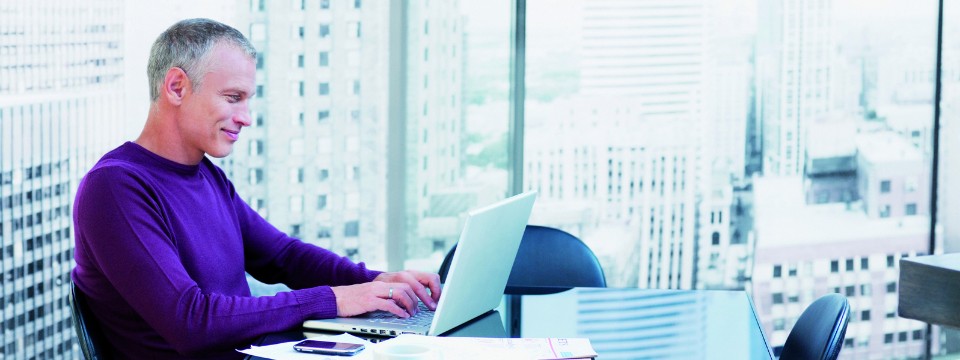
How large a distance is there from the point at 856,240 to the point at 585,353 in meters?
2.85

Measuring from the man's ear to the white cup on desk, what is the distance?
843mm

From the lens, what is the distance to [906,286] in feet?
6.09

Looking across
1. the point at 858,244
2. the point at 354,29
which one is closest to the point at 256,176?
the point at 354,29

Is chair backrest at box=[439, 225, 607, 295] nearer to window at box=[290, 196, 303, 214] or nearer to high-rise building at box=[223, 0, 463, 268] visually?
high-rise building at box=[223, 0, 463, 268]

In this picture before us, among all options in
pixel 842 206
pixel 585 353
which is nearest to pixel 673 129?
pixel 842 206

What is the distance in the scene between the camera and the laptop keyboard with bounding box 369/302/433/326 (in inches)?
75.2

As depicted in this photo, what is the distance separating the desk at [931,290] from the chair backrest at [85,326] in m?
1.51

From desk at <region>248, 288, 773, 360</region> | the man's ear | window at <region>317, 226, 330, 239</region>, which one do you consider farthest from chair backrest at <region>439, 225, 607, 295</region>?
window at <region>317, 226, 330, 239</region>

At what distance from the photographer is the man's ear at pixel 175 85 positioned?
2078mm

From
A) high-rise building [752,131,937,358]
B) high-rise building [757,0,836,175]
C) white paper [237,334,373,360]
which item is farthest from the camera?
high-rise building [752,131,937,358]

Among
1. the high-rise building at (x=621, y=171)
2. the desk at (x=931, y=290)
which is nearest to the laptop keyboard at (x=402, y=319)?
the desk at (x=931, y=290)

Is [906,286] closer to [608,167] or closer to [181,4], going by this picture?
[608,167]

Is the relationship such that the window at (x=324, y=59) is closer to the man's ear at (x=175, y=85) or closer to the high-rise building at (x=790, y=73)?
the high-rise building at (x=790, y=73)

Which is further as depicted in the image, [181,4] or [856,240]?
[856,240]
